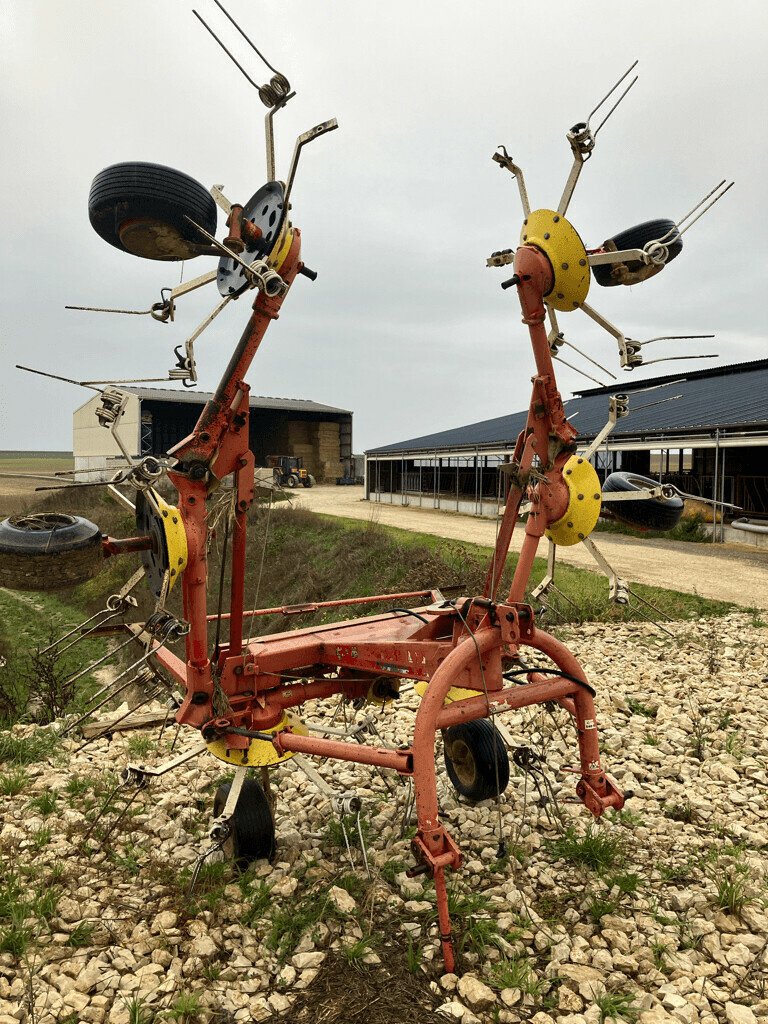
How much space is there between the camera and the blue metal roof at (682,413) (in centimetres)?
1831

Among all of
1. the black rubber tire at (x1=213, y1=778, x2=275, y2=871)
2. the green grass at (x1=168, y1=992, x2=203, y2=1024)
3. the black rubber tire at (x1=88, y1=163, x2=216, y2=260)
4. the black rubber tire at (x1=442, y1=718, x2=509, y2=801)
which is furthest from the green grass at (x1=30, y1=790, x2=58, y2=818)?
the black rubber tire at (x1=88, y1=163, x2=216, y2=260)

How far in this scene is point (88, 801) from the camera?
15.3 feet

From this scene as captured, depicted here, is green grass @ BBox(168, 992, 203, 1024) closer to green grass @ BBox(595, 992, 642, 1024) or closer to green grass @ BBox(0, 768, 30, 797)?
green grass @ BBox(595, 992, 642, 1024)

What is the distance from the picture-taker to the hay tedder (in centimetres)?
314

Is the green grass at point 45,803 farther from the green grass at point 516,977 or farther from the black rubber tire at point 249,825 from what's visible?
the green grass at point 516,977

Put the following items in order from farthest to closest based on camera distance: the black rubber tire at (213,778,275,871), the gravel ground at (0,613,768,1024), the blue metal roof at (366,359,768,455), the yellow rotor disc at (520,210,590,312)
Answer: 1. the blue metal roof at (366,359,768,455)
2. the black rubber tire at (213,778,275,871)
3. the yellow rotor disc at (520,210,590,312)
4. the gravel ground at (0,613,768,1024)

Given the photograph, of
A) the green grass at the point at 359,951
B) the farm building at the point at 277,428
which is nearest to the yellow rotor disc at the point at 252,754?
the green grass at the point at 359,951

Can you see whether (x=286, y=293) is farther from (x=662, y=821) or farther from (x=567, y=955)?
(x=662, y=821)

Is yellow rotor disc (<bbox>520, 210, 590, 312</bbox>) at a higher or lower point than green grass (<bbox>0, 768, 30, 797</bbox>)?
higher

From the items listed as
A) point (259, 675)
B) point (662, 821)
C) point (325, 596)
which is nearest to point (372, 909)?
point (259, 675)

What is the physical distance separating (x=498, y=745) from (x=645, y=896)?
120 centimetres

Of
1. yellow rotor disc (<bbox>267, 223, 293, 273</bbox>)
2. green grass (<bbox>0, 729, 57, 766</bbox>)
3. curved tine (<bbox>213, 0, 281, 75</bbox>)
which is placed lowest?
green grass (<bbox>0, 729, 57, 766</bbox>)

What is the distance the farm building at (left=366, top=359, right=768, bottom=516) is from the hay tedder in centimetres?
923

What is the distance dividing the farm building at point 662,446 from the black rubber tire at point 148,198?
10.7 meters
